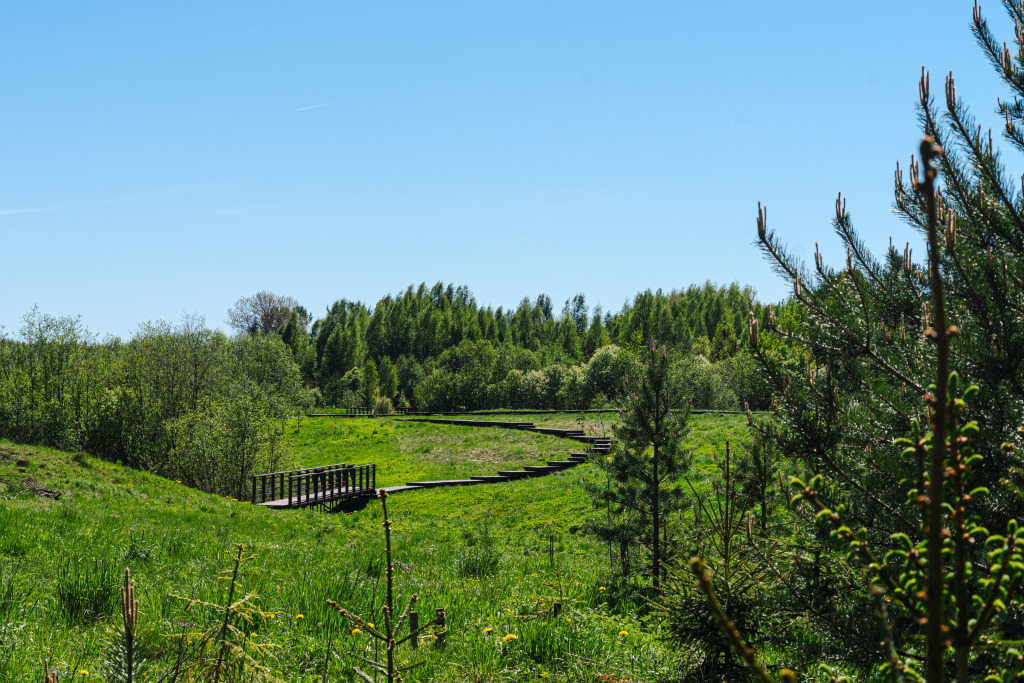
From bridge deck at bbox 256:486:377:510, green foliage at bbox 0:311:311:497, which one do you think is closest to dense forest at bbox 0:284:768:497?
green foliage at bbox 0:311:311:497

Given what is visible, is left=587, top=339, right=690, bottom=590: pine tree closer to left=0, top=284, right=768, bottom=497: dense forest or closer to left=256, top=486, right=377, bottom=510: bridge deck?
left=0, top=284, right=768, bottom=497: dense forest

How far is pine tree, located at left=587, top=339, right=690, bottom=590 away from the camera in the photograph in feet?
28.6

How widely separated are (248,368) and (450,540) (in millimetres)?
41451

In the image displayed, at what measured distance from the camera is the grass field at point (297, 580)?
4.68m

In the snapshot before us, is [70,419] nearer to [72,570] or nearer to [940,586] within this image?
[72,570]

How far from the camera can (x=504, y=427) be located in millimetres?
35781

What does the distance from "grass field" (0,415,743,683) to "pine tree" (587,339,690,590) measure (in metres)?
0.91

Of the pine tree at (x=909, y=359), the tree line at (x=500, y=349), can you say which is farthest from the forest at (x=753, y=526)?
the tree line at (x=500, y=349)

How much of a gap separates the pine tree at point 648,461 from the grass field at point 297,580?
91cm

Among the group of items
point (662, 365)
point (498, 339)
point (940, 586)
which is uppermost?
point (498, 339)

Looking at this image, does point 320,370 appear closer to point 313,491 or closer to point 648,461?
point 313,491

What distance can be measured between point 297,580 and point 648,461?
5.08m

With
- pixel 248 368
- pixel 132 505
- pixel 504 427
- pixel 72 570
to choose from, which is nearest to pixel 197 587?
pixel 72 570

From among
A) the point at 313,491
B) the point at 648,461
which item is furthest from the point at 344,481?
the point at 648,461
